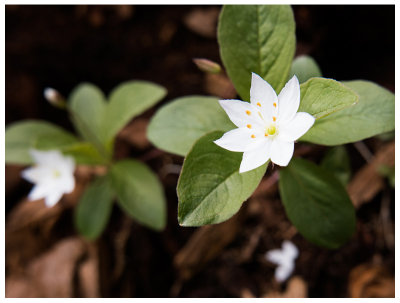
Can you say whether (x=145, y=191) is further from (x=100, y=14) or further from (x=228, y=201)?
(x=100, y=14)

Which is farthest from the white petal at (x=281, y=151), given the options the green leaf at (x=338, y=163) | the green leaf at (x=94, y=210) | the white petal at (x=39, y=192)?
the white petal at (x=39, y=192)

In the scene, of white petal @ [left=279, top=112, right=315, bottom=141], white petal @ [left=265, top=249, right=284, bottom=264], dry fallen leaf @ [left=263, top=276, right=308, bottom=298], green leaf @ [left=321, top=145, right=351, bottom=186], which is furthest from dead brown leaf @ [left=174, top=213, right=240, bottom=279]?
white petal @ [left=279, top=112, right=315, bottom=141]

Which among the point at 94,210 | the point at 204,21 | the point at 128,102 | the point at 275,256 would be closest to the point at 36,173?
the point at 94,210

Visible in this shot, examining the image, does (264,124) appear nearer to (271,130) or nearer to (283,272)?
(271,130)

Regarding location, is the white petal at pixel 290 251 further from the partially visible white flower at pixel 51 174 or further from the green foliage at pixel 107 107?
the partially visible white flower at pixel 51 174

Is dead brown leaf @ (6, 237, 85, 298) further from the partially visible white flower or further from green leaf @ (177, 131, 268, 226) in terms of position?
green leaf @ (177, 131, 268, 226)

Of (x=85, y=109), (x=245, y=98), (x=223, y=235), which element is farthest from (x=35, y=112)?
(x=245, y=98)
